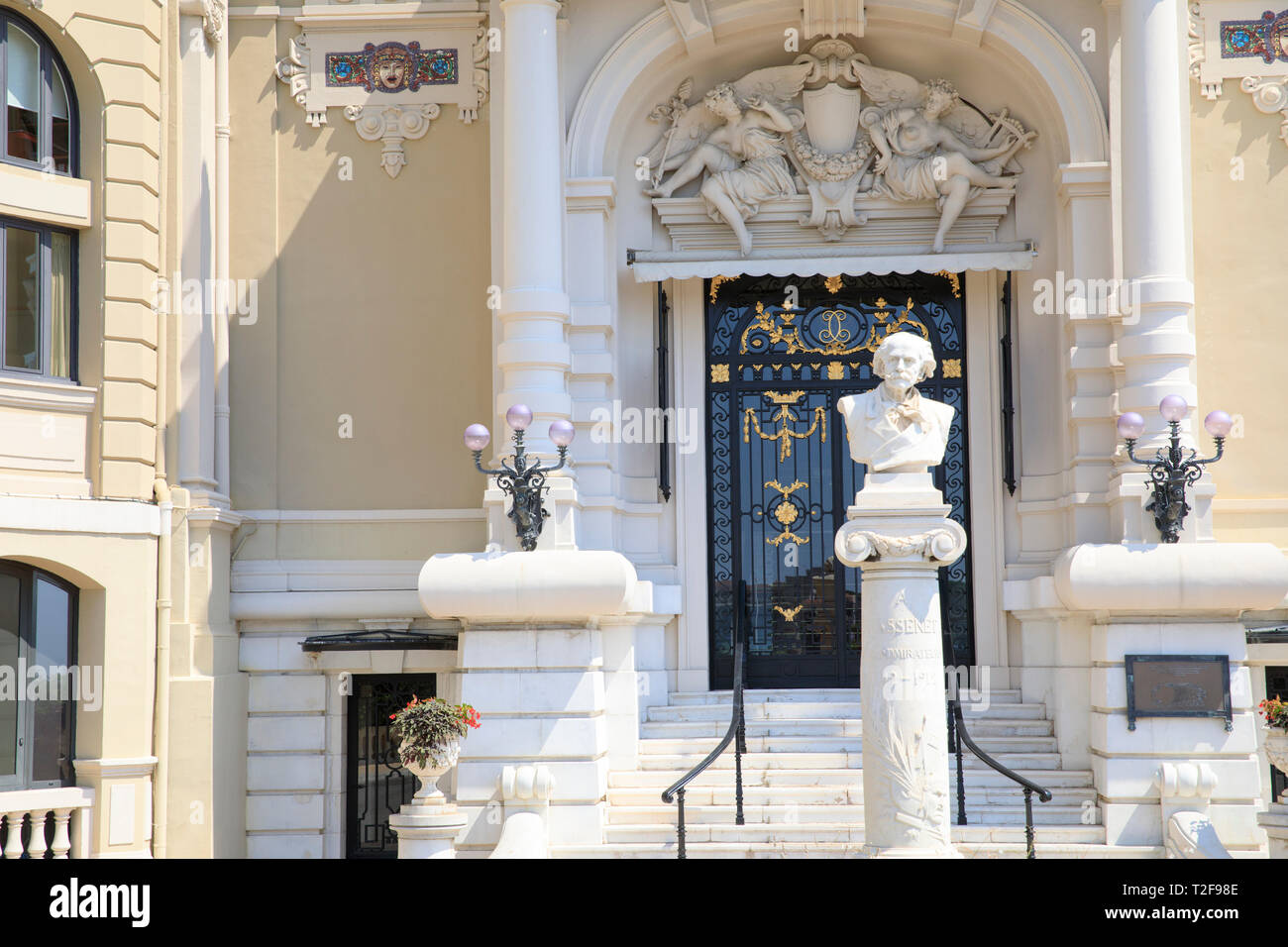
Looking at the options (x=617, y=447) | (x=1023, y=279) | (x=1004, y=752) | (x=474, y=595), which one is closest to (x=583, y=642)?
(x=474, y=595)

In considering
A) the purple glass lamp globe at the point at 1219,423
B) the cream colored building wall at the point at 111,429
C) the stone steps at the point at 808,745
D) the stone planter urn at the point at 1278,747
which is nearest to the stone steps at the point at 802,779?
the stone steps at the point at 808,745

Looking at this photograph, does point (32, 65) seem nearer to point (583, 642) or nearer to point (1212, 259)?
point (583, 642)

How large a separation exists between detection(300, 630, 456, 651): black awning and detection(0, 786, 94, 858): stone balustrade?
2253 millimetres

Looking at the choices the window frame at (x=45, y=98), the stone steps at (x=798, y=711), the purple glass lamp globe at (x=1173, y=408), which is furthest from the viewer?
the stone steps at (x=798, y=711)

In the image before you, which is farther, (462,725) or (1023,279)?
(1023,279)

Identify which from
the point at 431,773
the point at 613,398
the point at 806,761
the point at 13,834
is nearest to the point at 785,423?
the point at 613,398

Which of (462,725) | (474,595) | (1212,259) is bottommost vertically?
(462,725)

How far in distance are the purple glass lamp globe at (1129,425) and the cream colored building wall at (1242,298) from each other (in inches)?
74.8

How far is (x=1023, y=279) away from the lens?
1421 centimetres

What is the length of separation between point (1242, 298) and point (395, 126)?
7.77m

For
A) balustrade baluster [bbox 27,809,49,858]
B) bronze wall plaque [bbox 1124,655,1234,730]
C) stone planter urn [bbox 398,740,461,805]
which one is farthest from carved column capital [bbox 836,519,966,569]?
balustrade baluster [bbox 27,809,49,858]

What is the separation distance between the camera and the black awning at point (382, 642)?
13328 mm

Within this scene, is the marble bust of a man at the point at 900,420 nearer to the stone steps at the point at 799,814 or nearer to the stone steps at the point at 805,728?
the stone steps at the point at 799,814

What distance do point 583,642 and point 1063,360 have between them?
5.08 metres
